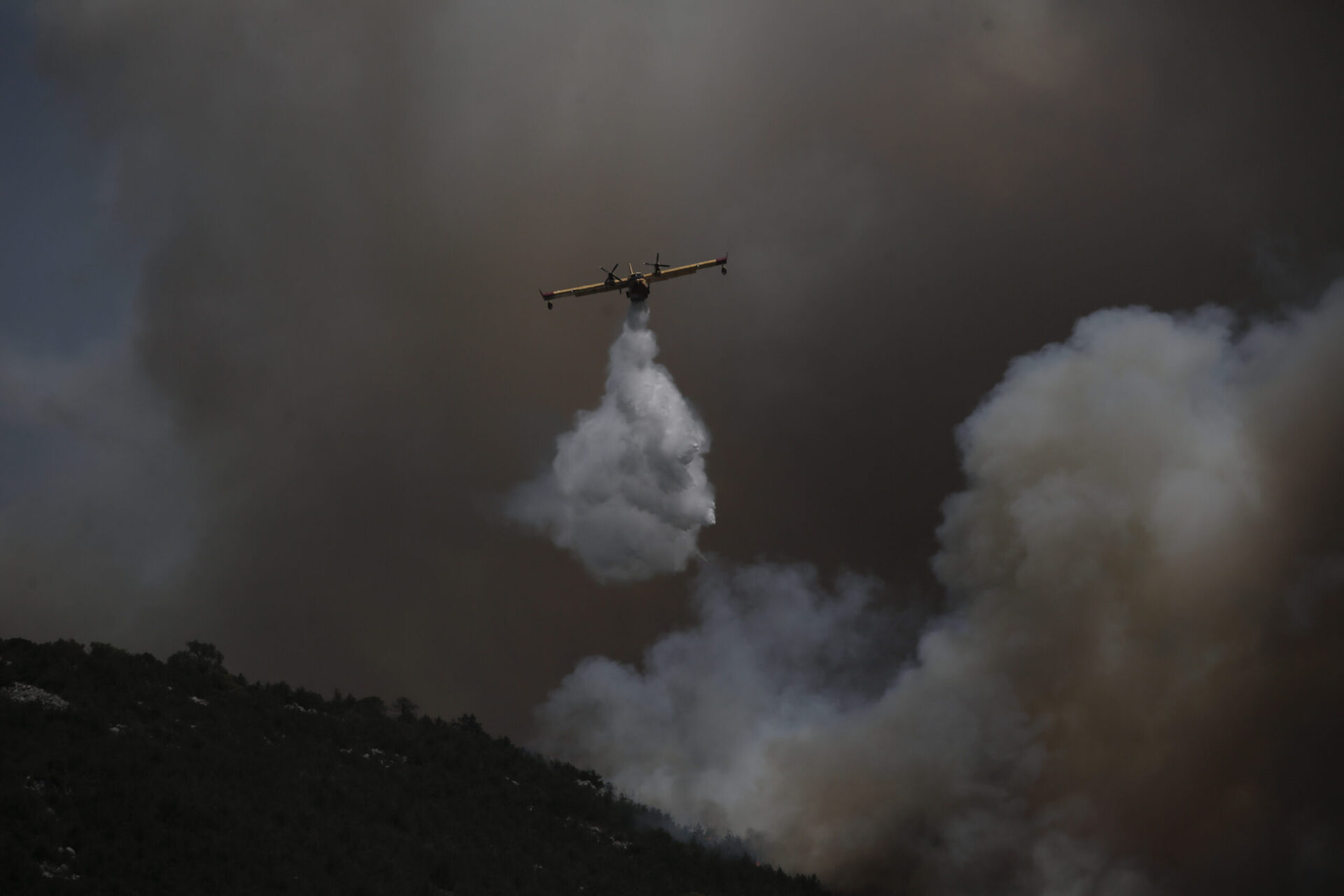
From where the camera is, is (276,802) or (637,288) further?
(637,288)

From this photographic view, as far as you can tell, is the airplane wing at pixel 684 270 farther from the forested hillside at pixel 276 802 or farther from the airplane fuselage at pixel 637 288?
the forested hillside at pixel 276 802

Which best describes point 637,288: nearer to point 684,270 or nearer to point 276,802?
point 684,270

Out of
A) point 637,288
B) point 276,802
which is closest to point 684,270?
point 637,288

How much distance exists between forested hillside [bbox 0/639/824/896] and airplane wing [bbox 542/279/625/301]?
38820 mm

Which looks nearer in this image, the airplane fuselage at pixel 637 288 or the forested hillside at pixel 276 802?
the forested hillside at pixel 276 802

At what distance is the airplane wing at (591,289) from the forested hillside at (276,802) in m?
38.8

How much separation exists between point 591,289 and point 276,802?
160ft

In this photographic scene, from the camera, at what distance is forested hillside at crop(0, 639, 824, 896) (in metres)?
46.7

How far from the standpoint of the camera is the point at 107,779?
5103cm

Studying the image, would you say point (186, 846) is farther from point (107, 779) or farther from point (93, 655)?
point (93, 655)

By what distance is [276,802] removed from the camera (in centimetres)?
5762

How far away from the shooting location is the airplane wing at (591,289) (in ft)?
286

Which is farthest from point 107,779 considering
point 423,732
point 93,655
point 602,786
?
point 602,786

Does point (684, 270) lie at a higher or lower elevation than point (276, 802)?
higher
